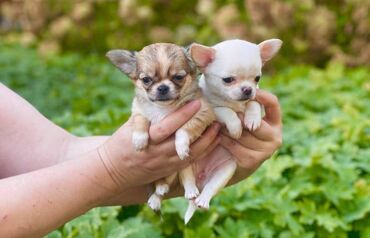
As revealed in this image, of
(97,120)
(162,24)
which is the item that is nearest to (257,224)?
(97,120)

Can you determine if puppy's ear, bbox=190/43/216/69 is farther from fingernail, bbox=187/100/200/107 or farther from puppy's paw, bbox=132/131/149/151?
puppy's paw, bbox=132/131/149/151

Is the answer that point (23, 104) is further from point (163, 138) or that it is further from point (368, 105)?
point (368, 105)

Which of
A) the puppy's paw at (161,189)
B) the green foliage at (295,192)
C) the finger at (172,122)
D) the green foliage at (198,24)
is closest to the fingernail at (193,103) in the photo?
the finger at (172,122)

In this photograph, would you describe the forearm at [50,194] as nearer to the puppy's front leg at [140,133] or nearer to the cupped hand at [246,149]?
the puppy's front leg at [140,133]

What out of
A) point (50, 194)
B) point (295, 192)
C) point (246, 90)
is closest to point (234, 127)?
point (246, 90)

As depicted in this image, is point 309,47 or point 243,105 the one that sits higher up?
point 243,105

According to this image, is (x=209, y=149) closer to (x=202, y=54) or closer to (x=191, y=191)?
(x=191, y=191)
